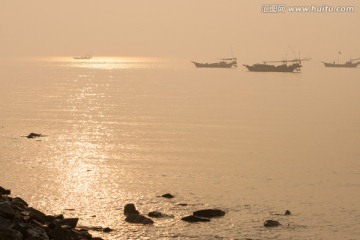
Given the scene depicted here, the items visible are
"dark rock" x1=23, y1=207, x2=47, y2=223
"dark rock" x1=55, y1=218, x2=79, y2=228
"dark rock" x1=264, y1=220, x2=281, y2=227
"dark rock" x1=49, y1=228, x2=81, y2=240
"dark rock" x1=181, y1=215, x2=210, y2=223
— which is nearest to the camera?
"dark rock" x1=49, y1=228, x2=81, y2=240

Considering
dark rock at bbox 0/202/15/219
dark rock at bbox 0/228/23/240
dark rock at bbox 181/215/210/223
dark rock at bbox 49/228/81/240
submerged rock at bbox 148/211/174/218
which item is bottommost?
dark rock at bbox 181/215/210/223

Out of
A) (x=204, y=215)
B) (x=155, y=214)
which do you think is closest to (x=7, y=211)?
Answer: (x=155, y=214)

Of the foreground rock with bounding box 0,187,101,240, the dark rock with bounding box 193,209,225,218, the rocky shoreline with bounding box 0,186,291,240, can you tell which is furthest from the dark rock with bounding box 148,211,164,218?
the foreground rock with bounding box 0,187,101,240

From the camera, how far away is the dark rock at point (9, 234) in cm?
1912

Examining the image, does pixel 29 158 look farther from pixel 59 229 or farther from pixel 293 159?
pixel 59 229

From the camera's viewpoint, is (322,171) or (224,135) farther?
(224,135)

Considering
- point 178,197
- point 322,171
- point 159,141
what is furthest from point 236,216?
point 159,141

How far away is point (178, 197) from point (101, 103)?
69.8 meters

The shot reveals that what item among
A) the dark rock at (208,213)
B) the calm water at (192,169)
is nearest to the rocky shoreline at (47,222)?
the dark rock at (208,213)

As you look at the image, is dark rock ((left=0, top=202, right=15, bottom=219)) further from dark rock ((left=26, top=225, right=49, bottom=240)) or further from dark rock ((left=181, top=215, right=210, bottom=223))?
dark rock ((left=181, top=215, right=210, bottom=223))

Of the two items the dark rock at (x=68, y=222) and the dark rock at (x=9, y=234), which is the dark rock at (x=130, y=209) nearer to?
the dark rock at (x=68, y=222)

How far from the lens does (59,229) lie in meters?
21.2

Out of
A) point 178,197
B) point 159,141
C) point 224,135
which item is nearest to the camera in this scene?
point 178,197

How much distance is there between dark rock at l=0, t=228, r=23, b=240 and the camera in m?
19.1
